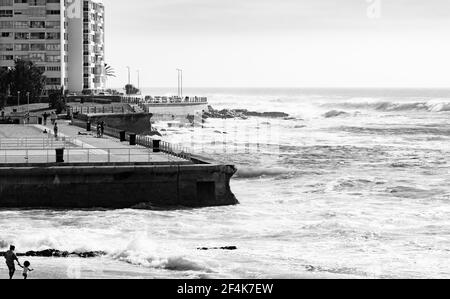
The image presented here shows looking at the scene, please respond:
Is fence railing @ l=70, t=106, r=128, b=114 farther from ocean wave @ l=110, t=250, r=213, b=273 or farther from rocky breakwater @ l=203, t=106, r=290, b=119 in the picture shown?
ocean wave @ l=110, t=250, r=213, b=273

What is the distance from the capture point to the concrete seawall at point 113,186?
42875 millimetres

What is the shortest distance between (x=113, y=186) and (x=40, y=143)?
15019mm

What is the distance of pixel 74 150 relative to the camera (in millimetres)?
A: 52719

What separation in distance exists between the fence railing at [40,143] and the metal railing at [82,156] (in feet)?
8.69

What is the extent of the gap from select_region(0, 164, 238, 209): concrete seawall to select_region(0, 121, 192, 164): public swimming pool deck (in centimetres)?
130

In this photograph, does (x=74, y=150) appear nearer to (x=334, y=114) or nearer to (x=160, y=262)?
(x=160, y=262)

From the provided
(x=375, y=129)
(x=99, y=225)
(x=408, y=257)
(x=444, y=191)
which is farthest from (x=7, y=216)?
(x=375, y=129)

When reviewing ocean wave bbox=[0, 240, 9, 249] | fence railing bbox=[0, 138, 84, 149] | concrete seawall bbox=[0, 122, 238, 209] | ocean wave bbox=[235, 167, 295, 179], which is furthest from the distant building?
ocean wave bbox=[0, 240, 9, 249]

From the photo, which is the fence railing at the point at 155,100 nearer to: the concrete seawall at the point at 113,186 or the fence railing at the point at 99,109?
the fence railing at the point at 99,109

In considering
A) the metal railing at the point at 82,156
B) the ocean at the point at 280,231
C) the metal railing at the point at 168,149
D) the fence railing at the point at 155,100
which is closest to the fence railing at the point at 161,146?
the metal railing at the point at 168,149

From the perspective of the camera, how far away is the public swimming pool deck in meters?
47.1

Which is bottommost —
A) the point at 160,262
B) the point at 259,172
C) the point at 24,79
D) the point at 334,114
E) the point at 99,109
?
the point at 334,114

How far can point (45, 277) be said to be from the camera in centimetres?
2827

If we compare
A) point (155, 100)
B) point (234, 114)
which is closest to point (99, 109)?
point (155, 100)
